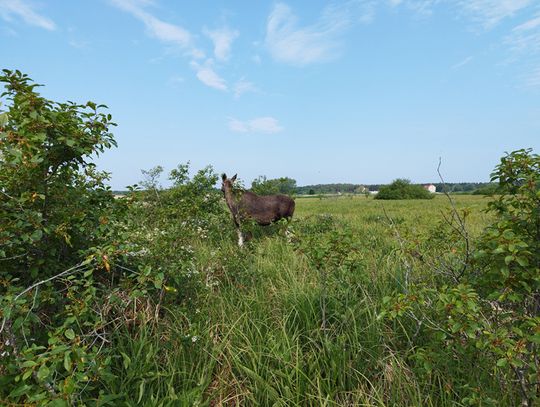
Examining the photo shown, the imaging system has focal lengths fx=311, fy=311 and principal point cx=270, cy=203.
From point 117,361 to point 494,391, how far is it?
283 cm

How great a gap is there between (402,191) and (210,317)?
63176mm

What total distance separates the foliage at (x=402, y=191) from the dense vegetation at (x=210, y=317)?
58375 millimetres

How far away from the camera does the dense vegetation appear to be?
185 cm

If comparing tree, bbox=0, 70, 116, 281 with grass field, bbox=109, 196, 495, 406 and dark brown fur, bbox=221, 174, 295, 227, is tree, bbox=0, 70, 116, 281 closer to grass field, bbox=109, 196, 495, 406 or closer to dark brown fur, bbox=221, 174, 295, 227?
grass field, bbox=109, 196, 495, 406

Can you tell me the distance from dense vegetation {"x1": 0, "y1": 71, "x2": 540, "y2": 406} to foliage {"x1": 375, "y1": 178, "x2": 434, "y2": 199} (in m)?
58.4

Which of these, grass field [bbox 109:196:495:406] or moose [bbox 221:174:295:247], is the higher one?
moose [bbox 221:174:295:247]

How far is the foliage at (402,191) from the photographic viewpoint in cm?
5828

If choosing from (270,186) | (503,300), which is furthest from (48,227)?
(270,186)

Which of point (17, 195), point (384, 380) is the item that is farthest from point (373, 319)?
point (17, 195)

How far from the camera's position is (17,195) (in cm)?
248

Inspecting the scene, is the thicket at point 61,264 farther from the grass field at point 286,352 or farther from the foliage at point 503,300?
the foliage at point 503,300

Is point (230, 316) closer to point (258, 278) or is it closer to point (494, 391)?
point (258, 278)

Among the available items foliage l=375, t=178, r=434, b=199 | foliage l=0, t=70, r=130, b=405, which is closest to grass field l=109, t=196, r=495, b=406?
foliage l=0, t=70, r=130, b=405

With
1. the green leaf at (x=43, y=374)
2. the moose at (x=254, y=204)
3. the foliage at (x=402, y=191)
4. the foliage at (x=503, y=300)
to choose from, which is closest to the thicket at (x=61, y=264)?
the green leaf at (x=43, y=374)
